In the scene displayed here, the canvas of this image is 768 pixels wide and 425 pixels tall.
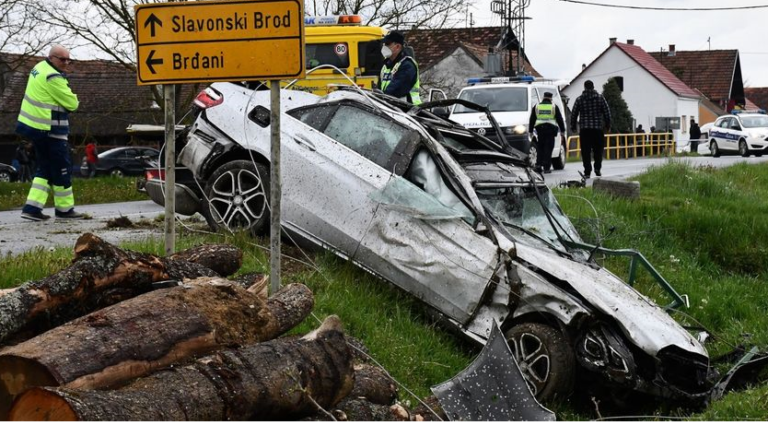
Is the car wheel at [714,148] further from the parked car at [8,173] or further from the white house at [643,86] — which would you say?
the white house at [643,86]

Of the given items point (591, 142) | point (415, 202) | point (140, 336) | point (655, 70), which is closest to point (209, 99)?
point (415, 202)

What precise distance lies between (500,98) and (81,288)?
1679 centimetres

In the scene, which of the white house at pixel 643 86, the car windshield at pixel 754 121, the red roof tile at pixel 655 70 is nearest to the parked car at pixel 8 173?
the car windshield at pixel 754 121

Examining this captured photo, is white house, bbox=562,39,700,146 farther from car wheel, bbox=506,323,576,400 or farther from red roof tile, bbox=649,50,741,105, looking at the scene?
car wheel, bbox=506,323,576,400

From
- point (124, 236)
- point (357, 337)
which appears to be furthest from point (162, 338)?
point (124, 236)

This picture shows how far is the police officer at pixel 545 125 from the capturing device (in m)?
19.4

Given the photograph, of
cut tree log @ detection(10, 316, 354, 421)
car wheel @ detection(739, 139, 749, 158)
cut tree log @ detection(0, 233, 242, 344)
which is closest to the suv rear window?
cut tree log @ detection(0, 233, 242, 344)

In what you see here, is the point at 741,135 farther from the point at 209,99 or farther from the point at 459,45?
the point at 209,99

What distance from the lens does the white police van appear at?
66.1 feet

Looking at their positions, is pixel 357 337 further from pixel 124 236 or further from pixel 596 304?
pixel 124 236

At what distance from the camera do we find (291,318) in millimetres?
6184

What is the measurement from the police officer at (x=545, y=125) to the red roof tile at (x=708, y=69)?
60.1 meters

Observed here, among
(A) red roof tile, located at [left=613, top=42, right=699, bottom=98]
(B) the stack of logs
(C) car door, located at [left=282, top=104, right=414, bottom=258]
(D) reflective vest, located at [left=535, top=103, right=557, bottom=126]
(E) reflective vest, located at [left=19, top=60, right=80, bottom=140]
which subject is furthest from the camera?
(A) red roof tile, located at [left=613, top=42, right=699, bottom=98]

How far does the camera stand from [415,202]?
27.8 feet
